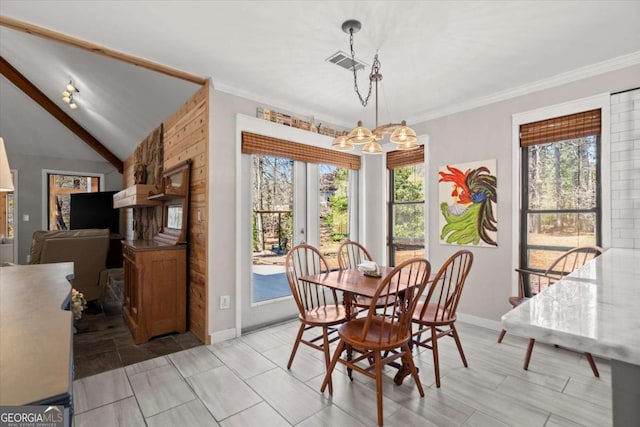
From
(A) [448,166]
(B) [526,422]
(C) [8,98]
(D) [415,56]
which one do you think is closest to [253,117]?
(D) [415,56]

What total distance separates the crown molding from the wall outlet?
3176 millimetres

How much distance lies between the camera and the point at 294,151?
3645 millimetres

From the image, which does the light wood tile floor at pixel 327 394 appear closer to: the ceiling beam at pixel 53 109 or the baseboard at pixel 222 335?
the baseboard at pixel 222 335

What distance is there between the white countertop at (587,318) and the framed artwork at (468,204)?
238cm

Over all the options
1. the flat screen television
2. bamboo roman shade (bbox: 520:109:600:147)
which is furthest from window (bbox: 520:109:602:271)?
the flat screen television

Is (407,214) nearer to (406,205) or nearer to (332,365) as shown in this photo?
(406,205)

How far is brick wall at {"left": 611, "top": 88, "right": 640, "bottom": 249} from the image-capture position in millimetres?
2477

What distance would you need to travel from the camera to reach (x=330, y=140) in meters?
4.05

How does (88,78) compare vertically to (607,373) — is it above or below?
above

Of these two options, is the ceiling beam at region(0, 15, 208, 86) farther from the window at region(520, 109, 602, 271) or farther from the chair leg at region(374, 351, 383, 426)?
the window at region(520, 109, 602, 271)

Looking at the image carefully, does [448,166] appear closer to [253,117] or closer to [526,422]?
[253,117]

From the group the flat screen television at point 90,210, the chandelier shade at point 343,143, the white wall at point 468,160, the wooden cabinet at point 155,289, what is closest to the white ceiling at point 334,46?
the white wall at point 468,160

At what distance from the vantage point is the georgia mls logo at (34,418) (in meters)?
0.57

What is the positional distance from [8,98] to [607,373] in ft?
28.6
